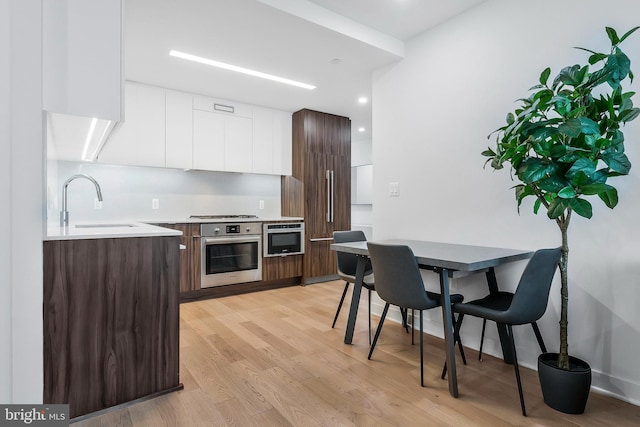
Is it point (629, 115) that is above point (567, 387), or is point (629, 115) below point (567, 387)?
above

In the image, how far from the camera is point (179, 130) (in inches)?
161

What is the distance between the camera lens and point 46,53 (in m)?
1.15

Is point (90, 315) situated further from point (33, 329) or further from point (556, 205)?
point (556, 205)

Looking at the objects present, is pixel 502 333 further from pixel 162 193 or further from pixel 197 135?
pixel 162 193

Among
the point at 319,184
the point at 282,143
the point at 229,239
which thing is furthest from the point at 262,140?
the point at 229,239

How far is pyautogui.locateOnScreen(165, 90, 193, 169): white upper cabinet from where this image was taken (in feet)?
13.1

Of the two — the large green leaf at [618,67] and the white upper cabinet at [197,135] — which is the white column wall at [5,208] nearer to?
the large green leaf at [618,67]

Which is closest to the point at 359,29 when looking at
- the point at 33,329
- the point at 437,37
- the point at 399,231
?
the point at 437,37

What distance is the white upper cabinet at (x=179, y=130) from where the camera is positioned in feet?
13.1

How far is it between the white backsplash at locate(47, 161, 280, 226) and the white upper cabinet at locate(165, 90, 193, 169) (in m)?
0.30

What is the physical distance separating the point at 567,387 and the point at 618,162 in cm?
114

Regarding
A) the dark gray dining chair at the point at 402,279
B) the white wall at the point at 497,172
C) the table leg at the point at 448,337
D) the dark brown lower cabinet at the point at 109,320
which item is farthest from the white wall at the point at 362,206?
the dark brown lower cabinet at the point at 109,320

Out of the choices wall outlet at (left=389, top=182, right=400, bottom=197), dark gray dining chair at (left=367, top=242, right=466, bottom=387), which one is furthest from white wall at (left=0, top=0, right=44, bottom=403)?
wall outlet at (left=389, top=182, right=400, bottom=197)

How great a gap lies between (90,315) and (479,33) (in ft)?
10.2
